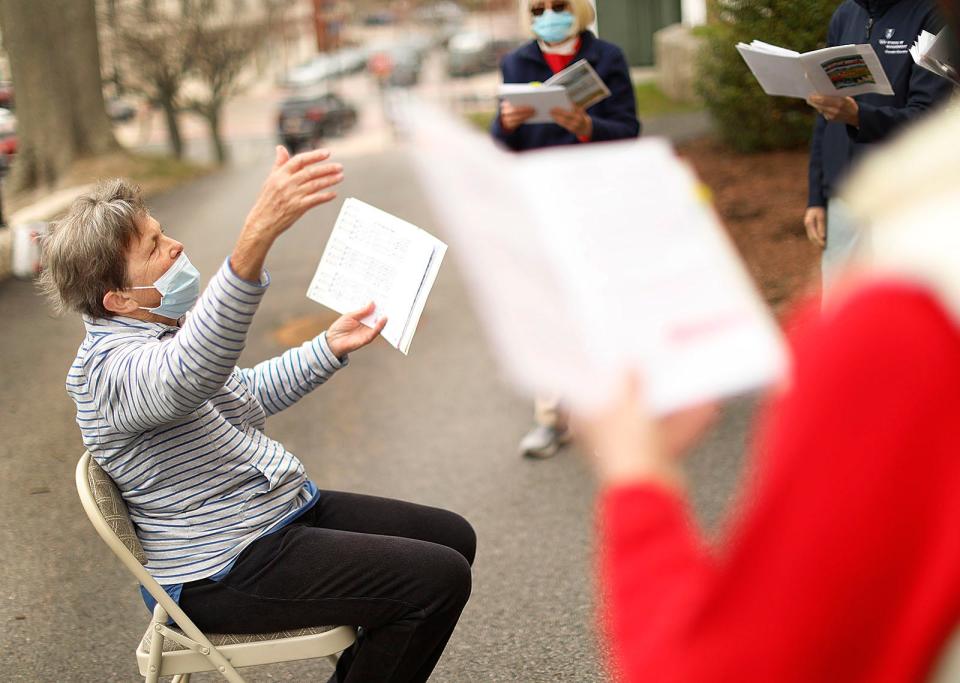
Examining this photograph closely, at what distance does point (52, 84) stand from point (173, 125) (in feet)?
32.2

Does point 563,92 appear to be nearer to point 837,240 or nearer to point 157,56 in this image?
point 837,240

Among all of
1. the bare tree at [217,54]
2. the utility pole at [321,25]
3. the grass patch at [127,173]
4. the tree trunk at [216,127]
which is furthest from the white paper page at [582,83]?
the utility pole at [321,25]

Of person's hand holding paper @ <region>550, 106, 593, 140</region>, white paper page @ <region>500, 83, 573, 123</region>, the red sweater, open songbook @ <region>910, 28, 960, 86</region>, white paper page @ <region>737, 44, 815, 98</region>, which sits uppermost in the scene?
the red sweater

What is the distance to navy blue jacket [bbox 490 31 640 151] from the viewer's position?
4.71 metres

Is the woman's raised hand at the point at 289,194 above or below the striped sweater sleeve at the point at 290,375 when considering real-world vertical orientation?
above

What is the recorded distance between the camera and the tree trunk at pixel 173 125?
23406 mm

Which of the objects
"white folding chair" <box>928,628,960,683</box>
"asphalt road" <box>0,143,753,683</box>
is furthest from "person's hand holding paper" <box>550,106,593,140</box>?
"white folding chair" <box>928,628,960,683</box>

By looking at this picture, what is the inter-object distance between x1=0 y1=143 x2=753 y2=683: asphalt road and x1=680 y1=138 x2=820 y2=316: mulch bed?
2057 millimetres

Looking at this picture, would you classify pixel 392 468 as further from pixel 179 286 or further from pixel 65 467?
pixel 179 286

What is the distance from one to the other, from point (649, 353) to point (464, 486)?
387cm

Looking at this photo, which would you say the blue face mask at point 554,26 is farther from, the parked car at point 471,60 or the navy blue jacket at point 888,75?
the parked car at point 471,60

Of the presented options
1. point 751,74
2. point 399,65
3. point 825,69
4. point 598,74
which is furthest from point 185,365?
point 399,65

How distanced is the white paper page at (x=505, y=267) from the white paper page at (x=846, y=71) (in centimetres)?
259

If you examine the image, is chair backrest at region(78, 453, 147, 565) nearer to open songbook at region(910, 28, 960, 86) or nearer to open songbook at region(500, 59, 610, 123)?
open songbook at region(910, 28, 960, 86)
